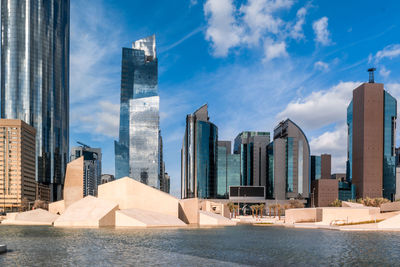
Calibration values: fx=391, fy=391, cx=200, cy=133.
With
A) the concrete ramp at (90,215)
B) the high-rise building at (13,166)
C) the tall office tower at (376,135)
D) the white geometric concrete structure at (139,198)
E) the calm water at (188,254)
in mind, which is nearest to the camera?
the calm water at (188,254)

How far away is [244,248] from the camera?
111 feet

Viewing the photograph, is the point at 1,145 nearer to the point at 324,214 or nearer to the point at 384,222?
the point at 324,214

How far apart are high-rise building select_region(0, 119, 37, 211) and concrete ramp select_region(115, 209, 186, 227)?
120 metres

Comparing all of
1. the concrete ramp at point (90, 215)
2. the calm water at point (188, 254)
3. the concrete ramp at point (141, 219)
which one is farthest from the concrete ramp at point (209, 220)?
the calm water at point (188, 254)

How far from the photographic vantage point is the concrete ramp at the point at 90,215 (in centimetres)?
5922

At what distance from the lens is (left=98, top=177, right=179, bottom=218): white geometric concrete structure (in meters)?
65.1

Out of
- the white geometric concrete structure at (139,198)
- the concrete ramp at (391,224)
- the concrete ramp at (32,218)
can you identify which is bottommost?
the concrete ramp at (32,218)

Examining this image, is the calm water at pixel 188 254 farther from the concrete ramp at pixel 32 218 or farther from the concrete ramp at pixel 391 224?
the concrete ramp at pixel 32 218

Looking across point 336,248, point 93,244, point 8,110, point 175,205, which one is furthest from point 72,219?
point 8,110

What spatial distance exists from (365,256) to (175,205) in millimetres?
40732

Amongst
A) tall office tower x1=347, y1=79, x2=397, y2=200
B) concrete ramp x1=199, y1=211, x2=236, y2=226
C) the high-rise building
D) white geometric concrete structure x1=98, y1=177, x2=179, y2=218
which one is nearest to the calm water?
white geometric concrete structure x1=98, y1=177, x2=179, y2=218

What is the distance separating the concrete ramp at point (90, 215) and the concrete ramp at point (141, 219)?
4.90 feet

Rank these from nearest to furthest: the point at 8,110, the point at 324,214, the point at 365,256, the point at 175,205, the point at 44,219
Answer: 1. the point at 365,256
2. the point at 175,205
3. the point at 324,214
4. the point at 44,219
5. the point at 8,110

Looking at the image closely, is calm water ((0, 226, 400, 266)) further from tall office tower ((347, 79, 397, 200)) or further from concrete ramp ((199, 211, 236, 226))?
tall office tower ((347, 79, 397, 200))
